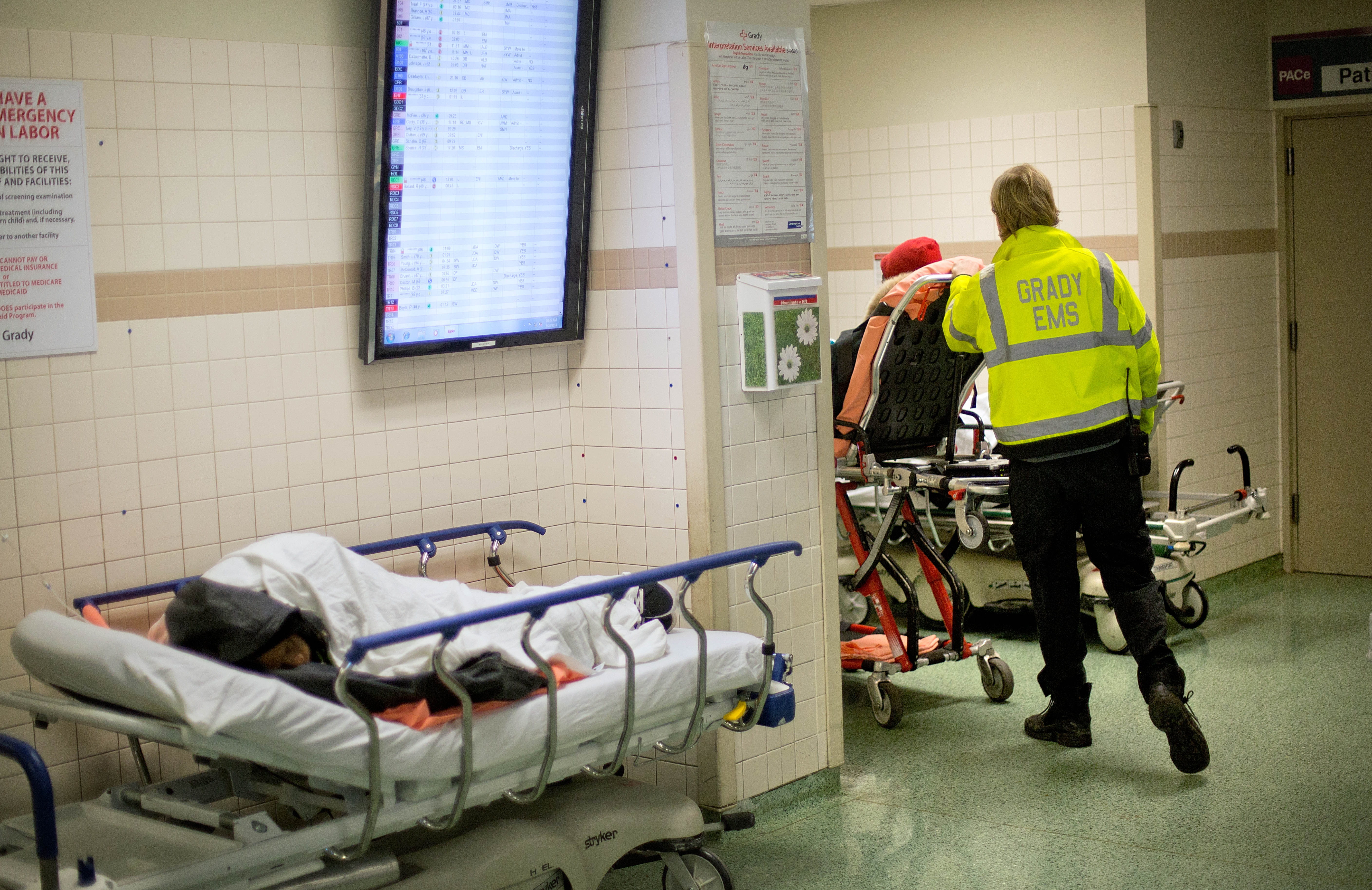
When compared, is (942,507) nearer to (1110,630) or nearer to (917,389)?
(1110,630)

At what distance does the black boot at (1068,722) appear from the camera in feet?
15.1

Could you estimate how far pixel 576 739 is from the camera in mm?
2879

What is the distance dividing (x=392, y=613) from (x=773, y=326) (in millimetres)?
1441

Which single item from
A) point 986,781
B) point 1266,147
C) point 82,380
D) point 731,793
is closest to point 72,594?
point 82,380

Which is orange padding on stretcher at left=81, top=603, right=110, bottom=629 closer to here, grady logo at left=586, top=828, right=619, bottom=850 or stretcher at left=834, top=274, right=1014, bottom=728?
grady logo at left=586, top=828, right=619, bottom=850

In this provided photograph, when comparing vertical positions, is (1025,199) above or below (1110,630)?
above

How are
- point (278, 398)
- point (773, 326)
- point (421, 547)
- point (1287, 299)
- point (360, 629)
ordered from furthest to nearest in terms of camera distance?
point (1287, 299) → point (773, 326) → point (421, 547) → point (278, 398) → point (360, 629)

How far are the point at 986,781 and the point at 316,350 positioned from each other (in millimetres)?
2549

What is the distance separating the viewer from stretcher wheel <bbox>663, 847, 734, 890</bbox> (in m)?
3.40

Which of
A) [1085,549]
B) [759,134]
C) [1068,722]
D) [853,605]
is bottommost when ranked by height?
[1068,722]

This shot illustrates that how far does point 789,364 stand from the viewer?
12.9 feet

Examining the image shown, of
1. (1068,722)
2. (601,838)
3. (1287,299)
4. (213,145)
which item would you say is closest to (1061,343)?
(1068,722)

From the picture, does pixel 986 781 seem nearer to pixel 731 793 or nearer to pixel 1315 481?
pixel 731 793

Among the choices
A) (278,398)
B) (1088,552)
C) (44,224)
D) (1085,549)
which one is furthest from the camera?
(1085,549)
